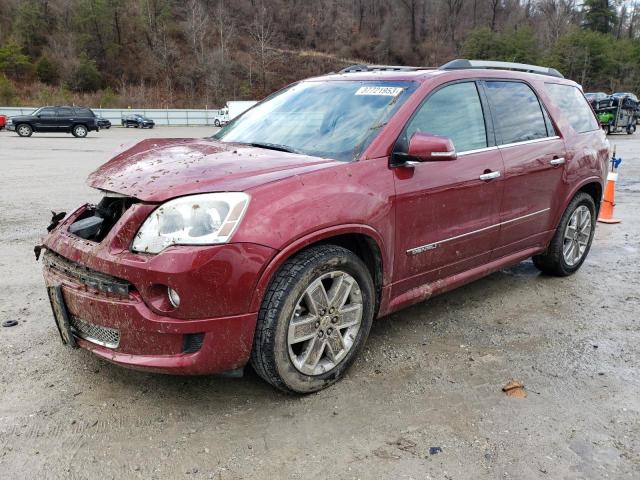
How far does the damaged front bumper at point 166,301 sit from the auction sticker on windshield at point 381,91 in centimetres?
153

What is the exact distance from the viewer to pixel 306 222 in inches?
109

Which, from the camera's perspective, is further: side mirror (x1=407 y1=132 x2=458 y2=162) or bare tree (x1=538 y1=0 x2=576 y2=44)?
bare tree (x1=538 y1=0 x2=576 y2=44)

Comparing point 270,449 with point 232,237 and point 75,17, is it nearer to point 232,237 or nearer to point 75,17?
point 232,237

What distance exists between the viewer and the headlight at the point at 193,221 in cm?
255

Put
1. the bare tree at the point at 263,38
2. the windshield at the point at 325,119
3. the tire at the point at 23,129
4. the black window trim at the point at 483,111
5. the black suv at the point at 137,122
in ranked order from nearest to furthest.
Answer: the windshield at the point at 325,119 → the black window trim at the point at 483,111 → the tire at the point at 23,129 → the black suv at the point at 137,122 → the bare tree at the point at 263,38

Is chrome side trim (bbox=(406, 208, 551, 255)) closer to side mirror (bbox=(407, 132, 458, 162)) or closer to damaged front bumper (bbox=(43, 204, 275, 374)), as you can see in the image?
side mirror (bbox=(407, 132, 458, 162))

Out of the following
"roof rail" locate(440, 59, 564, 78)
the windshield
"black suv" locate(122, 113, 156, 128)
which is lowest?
"black suv" locate(122, 113, 156, 128)

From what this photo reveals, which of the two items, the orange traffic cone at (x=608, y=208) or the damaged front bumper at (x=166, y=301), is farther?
the orange traffic cone at (x=608, y=208)

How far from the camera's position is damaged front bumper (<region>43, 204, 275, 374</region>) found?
2518 mm

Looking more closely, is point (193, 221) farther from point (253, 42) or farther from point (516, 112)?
point (253, 42)

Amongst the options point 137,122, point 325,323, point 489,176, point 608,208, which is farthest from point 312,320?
point 137,122

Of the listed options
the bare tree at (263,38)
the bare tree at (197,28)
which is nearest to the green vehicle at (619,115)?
the bare tree at (263,38)

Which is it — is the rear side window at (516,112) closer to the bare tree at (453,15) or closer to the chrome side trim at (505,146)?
the chrome side trim at (505,146)

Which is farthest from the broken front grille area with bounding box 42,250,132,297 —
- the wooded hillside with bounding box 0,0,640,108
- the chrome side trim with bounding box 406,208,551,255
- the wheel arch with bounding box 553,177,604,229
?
the wooded hillside with bounding box 0,0,640,108
